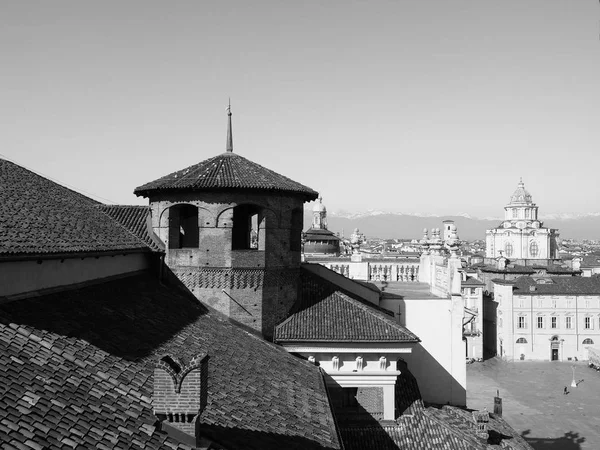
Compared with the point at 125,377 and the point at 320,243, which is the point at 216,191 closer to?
the point at 125,377

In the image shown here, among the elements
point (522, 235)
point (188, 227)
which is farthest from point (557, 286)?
point (188, 227)

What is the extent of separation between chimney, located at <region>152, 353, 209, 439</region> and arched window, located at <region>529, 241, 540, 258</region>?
110841 millimetres

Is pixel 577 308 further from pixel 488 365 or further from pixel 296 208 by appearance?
pixel 296 208

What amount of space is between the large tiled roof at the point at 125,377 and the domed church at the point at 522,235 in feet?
321

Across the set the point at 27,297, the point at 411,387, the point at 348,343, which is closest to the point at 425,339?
the point at 411,387

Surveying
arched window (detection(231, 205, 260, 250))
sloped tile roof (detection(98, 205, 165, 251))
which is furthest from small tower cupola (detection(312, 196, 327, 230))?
sloped tile roof (detection(98, 205, 165, 251))

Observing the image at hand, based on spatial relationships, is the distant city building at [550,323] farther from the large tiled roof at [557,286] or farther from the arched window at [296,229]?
the arched window at [296,229]

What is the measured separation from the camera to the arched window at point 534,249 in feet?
354

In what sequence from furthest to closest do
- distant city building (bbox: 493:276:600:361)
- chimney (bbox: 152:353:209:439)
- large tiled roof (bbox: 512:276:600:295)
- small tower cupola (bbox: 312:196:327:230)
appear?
small tower cupola (bbox: 312:196:327:230) → large tiled roof (bbox: 512:276:600:295) → distant city building (bbox: 493:276:600:361) → chimney (bbox: 152:353:209:439)

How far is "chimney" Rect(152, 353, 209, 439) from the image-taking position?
7969 mm

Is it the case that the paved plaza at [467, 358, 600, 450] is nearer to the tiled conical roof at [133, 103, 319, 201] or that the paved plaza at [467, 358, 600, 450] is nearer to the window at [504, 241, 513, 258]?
the tiled conical roof at [133, 103, 319, 201]

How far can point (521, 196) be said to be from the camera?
112m

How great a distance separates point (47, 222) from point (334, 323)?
10.3 meters

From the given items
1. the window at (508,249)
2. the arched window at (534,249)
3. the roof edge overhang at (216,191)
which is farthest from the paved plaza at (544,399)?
the window at (508,249)
